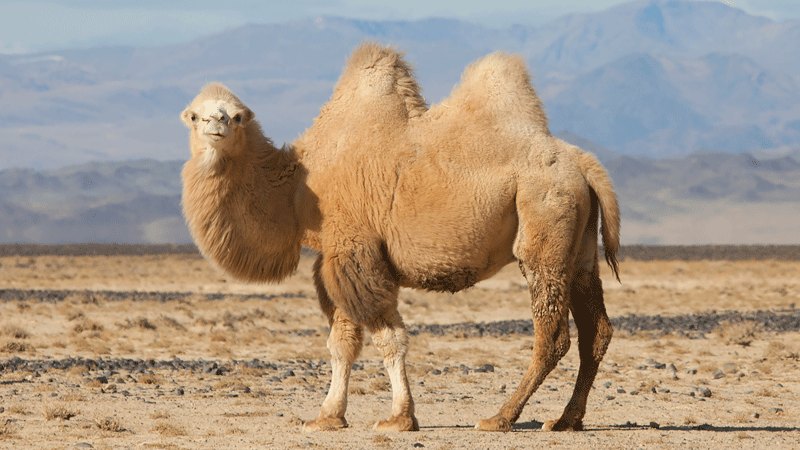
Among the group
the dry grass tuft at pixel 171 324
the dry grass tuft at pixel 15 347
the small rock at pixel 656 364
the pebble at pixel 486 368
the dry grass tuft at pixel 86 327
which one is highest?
the small rock at pixel 656 364

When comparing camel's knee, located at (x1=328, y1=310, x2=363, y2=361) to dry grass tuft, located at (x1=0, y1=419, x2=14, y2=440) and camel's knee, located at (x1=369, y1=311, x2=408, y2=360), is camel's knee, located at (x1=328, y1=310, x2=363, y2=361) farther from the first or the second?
dry grass tuft, located at (x1=0, y1=419, x2=14, y2=440)

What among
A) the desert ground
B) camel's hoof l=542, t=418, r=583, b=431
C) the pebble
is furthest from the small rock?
camel's hoof l=542, t=418, r=583, b=431

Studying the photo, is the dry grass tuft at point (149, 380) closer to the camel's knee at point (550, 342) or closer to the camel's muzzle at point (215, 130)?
the camel's muzzle at point (215, 130)

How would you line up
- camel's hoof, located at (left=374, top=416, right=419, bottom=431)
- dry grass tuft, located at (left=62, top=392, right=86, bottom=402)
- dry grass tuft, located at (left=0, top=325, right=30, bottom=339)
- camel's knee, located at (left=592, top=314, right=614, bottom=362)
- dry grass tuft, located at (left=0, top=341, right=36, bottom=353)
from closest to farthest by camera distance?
camel's hoof, located at (left=374, top=416, right=419, bottom=431)
camel's knee, located at (left=592, top=314, right=614, bottom=362)
dry grass tuft, located at (left=62, top=392, right=86, bottom=402)
dry grass tuft, located at (left=0, top=341, right=36, bottom=353)
dry grass tuft, located at (left=0, top=325, right=30, bottom=339)

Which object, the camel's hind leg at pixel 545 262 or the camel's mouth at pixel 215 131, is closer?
the camel's mouth at pixel 215 131

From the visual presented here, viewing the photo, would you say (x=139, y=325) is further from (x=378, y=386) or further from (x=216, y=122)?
(x=216, y=122)

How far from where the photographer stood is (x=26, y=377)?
A: 11273 millimetres

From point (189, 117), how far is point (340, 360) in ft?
8.62

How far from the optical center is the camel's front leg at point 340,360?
827 cm

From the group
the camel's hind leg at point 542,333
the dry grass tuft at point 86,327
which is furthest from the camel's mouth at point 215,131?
the dry grass tuft at point 86,327

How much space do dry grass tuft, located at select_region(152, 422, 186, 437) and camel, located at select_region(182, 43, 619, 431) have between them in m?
1.11

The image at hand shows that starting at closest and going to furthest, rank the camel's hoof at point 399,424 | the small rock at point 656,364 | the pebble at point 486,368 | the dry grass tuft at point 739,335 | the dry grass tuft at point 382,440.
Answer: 1. the dry grass tuft at point 382,440
2. the camel's hoof at point 399,424
3. the pebble at point 486,368
4. the small rock at point 656,364
5. the dry grass tuft at point 739,335

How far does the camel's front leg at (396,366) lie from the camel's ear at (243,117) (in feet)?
7.26

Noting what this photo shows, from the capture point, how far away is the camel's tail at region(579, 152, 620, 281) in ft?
27.4
